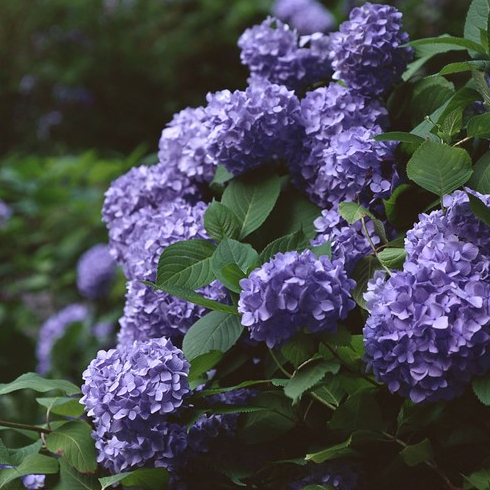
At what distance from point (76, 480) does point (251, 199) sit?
43cm

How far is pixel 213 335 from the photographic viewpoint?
974mm

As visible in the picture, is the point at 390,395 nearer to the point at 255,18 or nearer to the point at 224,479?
the point at 224,479

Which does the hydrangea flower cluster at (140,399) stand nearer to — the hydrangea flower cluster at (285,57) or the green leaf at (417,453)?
the green leaf at (417,453)

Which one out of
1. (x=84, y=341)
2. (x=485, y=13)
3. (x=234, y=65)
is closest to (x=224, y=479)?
(x=485, y=13)

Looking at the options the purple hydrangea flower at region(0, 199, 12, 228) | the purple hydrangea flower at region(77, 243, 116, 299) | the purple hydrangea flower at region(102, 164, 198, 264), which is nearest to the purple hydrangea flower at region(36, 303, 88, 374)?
the purple hydrangea flower at region(77, 243, 116, 299)

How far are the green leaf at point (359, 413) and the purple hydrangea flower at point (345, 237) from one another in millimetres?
161

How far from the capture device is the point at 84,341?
→ 2.68 meters

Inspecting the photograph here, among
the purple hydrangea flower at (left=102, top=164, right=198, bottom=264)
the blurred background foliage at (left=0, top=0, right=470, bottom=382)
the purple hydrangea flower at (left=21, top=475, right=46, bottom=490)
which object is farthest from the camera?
the blurred background foliage at (left=0, top=0, right=470, bottom=382)

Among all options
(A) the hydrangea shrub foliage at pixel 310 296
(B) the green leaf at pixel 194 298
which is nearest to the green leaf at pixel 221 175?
(A) the hydrangea shrub foliage at pixel 310 296

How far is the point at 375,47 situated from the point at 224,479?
613mm

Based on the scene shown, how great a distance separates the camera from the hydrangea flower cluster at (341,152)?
40.2 inches

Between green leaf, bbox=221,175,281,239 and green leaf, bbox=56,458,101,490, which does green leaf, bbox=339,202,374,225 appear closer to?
green leaf, bbox=221,175,281,239

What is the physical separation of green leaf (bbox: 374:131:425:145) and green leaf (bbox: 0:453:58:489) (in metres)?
0.58

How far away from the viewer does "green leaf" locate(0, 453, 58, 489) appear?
1.01m
